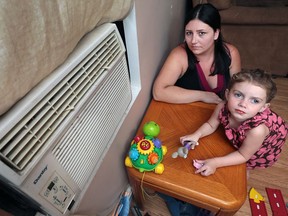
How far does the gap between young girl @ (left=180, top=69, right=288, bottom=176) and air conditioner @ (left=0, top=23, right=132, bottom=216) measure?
41cm

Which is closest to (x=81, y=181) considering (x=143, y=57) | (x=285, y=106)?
(x=143, y=57)

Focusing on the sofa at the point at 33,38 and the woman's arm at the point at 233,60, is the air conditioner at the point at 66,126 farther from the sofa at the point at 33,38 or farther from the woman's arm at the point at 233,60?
the woman's arm at the point at 233,60

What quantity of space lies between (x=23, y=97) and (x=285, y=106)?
1.91 meters

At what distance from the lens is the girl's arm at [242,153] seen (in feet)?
2.44

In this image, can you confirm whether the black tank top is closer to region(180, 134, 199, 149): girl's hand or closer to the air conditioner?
region(180, 134, 199, 149): girl's hand

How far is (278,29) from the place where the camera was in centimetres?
166

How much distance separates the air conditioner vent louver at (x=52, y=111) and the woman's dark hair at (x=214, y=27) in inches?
20.5

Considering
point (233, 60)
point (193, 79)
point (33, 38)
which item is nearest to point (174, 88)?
point (193, 79)

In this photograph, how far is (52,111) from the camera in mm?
448

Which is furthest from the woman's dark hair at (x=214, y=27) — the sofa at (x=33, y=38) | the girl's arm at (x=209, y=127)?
the sofa at (x=33, y=38)

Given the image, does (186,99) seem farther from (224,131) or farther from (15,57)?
(15,57)

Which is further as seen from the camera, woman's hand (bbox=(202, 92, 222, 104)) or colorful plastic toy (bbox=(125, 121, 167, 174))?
woman's hand (bbox=(202, 92, 222, 104))

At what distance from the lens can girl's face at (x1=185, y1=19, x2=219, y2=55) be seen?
0.96 meters

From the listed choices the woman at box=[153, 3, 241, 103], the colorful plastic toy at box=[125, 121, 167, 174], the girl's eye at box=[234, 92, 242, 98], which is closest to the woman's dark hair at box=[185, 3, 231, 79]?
the woman at box=[153, 3, 241, 103]
